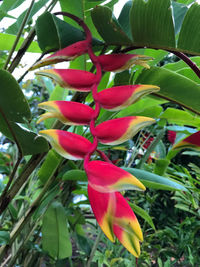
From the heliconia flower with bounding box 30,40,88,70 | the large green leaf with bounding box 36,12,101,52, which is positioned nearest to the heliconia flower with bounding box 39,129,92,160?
the heliconia flower with bounding box 30,40,88,70

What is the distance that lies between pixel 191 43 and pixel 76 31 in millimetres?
171

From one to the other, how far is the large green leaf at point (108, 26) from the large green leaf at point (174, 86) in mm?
72

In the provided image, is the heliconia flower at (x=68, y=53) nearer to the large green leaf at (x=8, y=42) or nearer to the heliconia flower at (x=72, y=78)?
the heliconia flower at (x=72, y=78)

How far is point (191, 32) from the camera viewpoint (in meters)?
0.39

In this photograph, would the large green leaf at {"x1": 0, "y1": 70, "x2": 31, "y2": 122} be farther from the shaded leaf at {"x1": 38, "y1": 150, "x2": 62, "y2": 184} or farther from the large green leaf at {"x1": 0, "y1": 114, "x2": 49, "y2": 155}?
the shaded leaf at {"x1": 38, "y1": 150, "x2": 62, "y2": 184}

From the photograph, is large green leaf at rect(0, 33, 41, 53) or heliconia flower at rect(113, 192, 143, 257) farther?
large green leaf at rect(0, 33, 41, 53)

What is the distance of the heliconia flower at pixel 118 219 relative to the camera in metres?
0.24

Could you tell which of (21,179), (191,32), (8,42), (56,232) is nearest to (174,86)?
(191,32)

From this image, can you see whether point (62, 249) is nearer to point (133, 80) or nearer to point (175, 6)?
point (133, 80)

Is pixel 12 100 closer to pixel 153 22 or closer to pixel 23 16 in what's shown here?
pixel 153 22

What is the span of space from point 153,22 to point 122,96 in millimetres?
141

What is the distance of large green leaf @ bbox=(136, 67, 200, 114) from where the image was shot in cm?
45

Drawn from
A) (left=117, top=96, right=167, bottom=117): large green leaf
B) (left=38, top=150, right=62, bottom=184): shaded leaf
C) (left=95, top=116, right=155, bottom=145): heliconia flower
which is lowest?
(left=38, top=150, right=62, bottom=184): shaded leaf

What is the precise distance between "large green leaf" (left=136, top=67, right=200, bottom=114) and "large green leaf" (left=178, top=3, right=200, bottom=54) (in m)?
0.06
